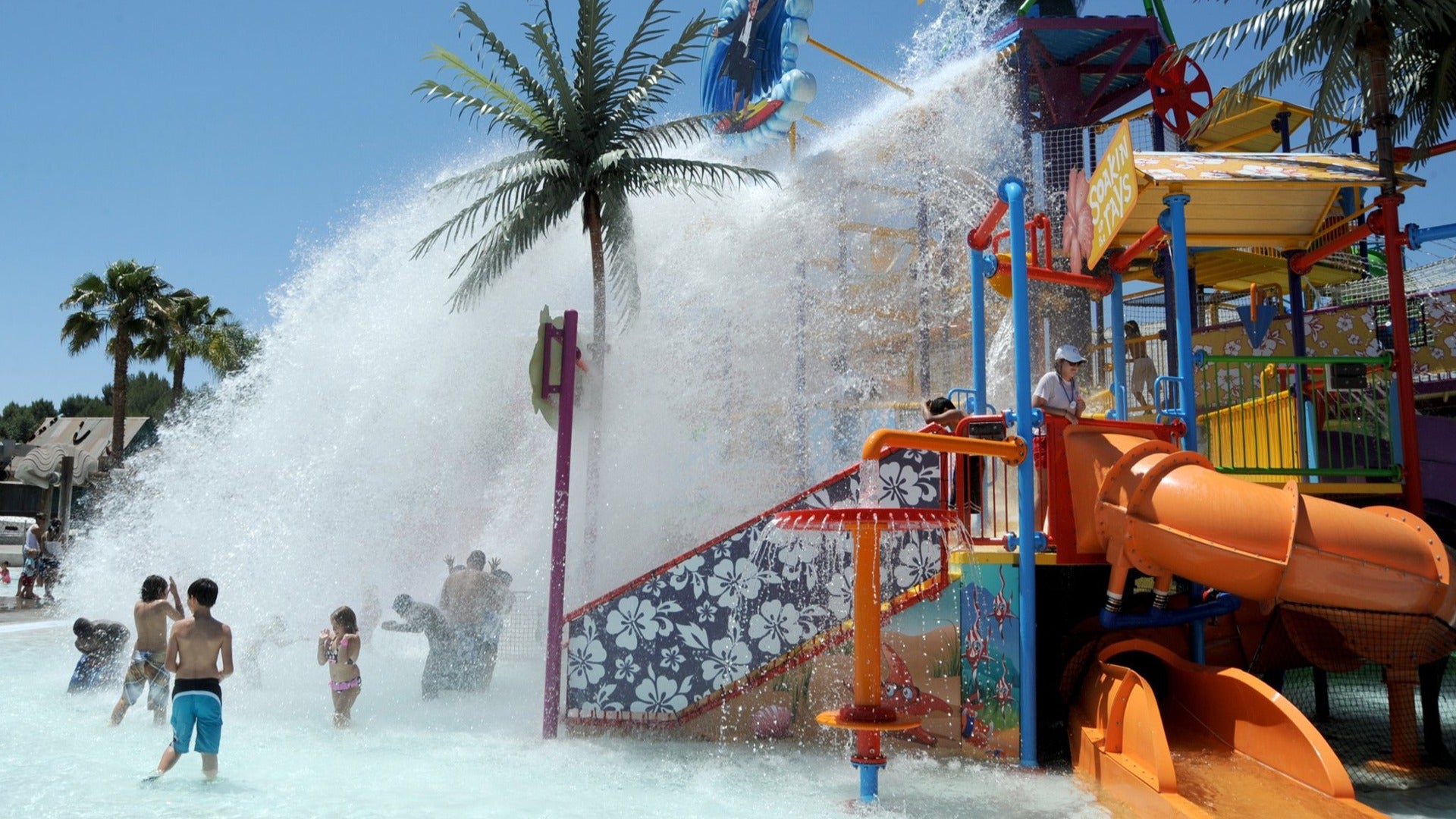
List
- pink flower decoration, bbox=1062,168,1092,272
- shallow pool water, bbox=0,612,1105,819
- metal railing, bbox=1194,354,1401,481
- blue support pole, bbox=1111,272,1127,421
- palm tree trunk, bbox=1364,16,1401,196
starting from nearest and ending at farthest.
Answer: shallow pool water, bbox=0,612,1105,819
metal railing, bbox=1194,354,1401,481
pink flower decoration, bbox=1062,168,1092,272
blue support pole, bbox=1111,272,1127,421
palm tree trunk, bbox=1364,16,1401,196

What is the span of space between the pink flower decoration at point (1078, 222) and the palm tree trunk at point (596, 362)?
16.8 feet

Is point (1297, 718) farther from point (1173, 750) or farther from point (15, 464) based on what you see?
point (15, 464)

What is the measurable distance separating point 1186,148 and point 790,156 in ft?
23.2

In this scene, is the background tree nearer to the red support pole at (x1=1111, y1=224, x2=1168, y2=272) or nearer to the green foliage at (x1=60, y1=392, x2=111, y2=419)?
the red support pole at (x1=1111, y1=224, x2=1168, y2=272)

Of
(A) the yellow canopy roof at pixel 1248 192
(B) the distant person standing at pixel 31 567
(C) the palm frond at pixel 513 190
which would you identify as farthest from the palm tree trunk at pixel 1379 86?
(B) the distant person standing at pixel 31 567

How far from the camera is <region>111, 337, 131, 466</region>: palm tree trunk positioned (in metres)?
31.5

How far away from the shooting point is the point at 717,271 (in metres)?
16.9

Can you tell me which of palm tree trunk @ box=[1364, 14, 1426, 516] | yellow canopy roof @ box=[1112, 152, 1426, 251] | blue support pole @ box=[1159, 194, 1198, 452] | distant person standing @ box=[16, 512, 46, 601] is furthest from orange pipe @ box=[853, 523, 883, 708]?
distant person standing @ box=[16, 512, 46, 601]

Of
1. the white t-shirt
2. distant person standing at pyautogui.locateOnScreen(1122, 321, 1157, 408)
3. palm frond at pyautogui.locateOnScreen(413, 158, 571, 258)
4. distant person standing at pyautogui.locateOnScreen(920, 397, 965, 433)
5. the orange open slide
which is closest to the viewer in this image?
the orange open slide

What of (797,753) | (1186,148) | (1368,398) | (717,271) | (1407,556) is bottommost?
(797,753)

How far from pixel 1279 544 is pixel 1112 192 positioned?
11.3 feet

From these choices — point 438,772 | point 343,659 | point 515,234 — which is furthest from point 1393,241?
point 343,659

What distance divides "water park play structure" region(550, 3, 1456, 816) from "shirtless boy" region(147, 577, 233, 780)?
2943mm

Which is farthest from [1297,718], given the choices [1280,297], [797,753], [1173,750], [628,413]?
[1280,297]
